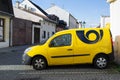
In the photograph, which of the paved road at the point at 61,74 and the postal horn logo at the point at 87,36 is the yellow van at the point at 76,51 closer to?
the postal horn logo at the point at 87,36

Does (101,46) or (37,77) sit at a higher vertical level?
(101,46)

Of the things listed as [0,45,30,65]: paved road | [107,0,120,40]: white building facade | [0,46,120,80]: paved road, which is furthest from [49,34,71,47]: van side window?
[0,45,30,65]: paved road

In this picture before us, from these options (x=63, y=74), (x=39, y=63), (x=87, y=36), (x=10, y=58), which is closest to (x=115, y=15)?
(x=87, y=36)

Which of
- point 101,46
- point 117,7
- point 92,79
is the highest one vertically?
point 117,7

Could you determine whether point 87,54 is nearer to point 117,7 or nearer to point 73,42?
point 73,42

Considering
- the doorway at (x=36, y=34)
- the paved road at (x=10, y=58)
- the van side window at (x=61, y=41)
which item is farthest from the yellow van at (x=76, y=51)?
the doorway at (x=36, y=34)

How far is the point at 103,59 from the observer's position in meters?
12.4

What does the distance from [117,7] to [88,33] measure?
2292 mm

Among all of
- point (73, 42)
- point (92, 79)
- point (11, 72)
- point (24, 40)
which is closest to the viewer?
point (92, 79)

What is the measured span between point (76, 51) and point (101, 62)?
1157 millimetres

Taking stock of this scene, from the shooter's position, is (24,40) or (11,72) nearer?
(11,72)

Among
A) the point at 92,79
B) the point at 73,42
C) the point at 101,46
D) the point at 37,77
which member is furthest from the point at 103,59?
the point at 37,77

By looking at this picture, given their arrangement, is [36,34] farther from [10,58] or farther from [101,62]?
[101,62]

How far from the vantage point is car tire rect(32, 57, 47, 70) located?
1250cm
